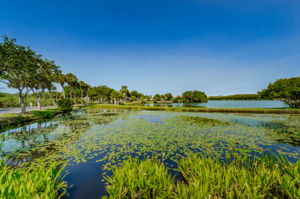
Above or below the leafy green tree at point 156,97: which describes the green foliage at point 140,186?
below

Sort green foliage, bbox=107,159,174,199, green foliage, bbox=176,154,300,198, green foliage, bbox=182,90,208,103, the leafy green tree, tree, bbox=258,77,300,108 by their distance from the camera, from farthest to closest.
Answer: the leafy green tree < green foliage, bbox=182,90,208,103 < tree, bbox=258,77,300,108 < green foliage, bbox=107,159,174,199 < green foliage, bbox=176,154,300,198

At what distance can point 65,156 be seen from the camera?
5598 millimetres

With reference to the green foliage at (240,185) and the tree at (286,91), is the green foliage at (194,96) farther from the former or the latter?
the green foliage at (240,185)

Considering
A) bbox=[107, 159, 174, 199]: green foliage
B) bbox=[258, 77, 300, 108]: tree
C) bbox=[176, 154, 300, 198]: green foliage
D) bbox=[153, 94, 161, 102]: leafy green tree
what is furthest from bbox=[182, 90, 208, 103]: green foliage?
bbox=[107, 159, 174, 199]: green foliage

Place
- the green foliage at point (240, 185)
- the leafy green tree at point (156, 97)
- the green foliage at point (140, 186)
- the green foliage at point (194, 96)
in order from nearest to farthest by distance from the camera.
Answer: the green foliage at point (240, 185), the green foliage at point (140, 186), the green foliage at point (194, 96), the leafy green tree at point (156, 97)

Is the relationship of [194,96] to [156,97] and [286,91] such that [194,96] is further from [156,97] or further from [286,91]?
[286,91]

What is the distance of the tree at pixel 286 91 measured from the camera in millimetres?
24797

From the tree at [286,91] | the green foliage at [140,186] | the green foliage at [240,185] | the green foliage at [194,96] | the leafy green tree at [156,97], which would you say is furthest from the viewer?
the leafy green tree at [156,97]

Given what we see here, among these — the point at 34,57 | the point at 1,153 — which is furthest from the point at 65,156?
the point at 34,57

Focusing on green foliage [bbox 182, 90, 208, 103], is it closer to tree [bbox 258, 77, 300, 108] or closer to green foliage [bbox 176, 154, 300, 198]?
tree [bbox 258, 77, 300, 108]

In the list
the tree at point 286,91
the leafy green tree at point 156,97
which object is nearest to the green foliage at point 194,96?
the leafy green tree at point 156,97

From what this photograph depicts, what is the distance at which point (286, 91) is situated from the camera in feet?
81.6

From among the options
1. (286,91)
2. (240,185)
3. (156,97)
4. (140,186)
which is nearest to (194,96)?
(156,97)

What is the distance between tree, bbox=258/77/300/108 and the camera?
24797 mm
